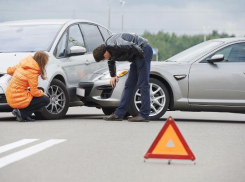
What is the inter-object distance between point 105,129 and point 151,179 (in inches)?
163

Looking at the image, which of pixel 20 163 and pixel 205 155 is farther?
pixel 205 155

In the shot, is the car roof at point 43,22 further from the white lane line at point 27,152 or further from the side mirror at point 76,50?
the white lane line at point 27,152

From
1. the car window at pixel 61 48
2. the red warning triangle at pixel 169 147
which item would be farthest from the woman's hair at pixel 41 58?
the red warning triangle at pixel 169 147

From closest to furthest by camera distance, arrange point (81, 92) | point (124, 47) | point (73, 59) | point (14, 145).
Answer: point (14, 145)
point (124, 47)
point (81, 92)
point (73, 59)

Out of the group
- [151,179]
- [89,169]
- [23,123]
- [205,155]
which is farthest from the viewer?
[23,123]

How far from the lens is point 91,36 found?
13.2m

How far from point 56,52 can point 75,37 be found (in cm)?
87

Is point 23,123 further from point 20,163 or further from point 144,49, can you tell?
point 20,163

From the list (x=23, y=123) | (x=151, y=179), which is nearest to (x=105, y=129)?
(x=23, y=123)

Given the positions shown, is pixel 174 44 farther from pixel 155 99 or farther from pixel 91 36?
pixel 155 99

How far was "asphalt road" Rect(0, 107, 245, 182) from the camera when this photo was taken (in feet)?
19.5

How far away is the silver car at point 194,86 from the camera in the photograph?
37.8 ft

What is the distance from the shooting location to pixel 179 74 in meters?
11.5

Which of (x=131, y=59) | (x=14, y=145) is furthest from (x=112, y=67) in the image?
(x=14, y=145)
